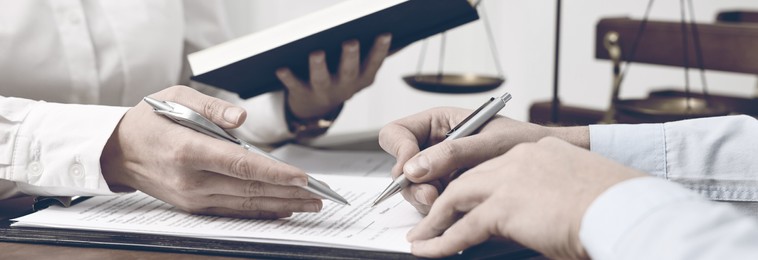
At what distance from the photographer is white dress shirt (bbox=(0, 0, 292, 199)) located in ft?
3.06

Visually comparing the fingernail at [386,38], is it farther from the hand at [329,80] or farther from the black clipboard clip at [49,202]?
the black clipboard clip at [49,202]

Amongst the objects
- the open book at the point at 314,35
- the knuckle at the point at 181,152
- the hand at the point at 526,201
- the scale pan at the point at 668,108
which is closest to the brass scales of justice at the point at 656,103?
the scale pan at the point at 668,108

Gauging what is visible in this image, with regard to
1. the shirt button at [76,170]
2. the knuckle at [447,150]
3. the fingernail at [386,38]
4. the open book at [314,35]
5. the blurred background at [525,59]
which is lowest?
the blurred background at [525,59]

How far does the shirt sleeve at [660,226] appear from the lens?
23.5 inches

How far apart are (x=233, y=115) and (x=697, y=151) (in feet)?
1.60

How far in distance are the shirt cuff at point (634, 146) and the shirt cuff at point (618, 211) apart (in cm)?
27

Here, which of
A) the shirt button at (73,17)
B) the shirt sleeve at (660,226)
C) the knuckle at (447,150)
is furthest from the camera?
the shirt button at (73,17)

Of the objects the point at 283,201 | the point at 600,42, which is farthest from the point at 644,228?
the point at 600,42

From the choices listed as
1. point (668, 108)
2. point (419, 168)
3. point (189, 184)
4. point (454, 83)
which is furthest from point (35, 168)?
point (668, 108)

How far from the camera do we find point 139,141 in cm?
90

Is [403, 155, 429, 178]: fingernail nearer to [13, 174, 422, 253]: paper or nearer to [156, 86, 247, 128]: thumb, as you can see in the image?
[13, 174, 422, 253]: paper

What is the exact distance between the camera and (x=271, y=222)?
84 cm

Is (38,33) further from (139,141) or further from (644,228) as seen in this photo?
(644,228)

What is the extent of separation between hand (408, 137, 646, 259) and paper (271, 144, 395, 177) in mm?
344
